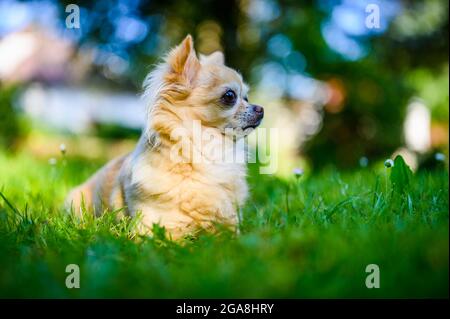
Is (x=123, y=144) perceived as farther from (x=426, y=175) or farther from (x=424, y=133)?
(x=426, y=175)

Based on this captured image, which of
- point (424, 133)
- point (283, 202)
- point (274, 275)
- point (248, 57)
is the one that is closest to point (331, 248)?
point (274, 275)

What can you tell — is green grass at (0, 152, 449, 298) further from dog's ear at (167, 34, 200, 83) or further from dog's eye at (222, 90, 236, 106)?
dog's ear at (167, 34, 200, 83)

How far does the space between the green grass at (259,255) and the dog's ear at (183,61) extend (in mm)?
1064

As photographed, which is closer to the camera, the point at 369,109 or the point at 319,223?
the point at 319,223

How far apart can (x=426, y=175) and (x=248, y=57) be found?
4.89m

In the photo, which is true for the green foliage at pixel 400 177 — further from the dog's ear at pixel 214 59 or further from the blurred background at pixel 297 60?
the blurred background at pixel 297 60

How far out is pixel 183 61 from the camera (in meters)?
3.05

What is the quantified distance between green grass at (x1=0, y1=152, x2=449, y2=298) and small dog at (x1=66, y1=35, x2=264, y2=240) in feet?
0.84

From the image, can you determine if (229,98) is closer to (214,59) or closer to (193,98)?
(193,98)

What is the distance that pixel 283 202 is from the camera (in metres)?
3.41

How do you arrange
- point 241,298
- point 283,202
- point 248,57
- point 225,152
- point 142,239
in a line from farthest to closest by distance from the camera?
point 248,57 < point 283,202 < point 225,152 < point 142,239 < point 241,298

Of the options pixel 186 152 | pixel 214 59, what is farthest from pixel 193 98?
pixel 214 59

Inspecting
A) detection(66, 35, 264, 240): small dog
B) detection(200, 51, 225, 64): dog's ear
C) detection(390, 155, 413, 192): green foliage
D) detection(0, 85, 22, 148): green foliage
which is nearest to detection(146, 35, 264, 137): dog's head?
detection(66, 35, 264, 240): small dog

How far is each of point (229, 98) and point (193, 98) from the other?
246 mm
